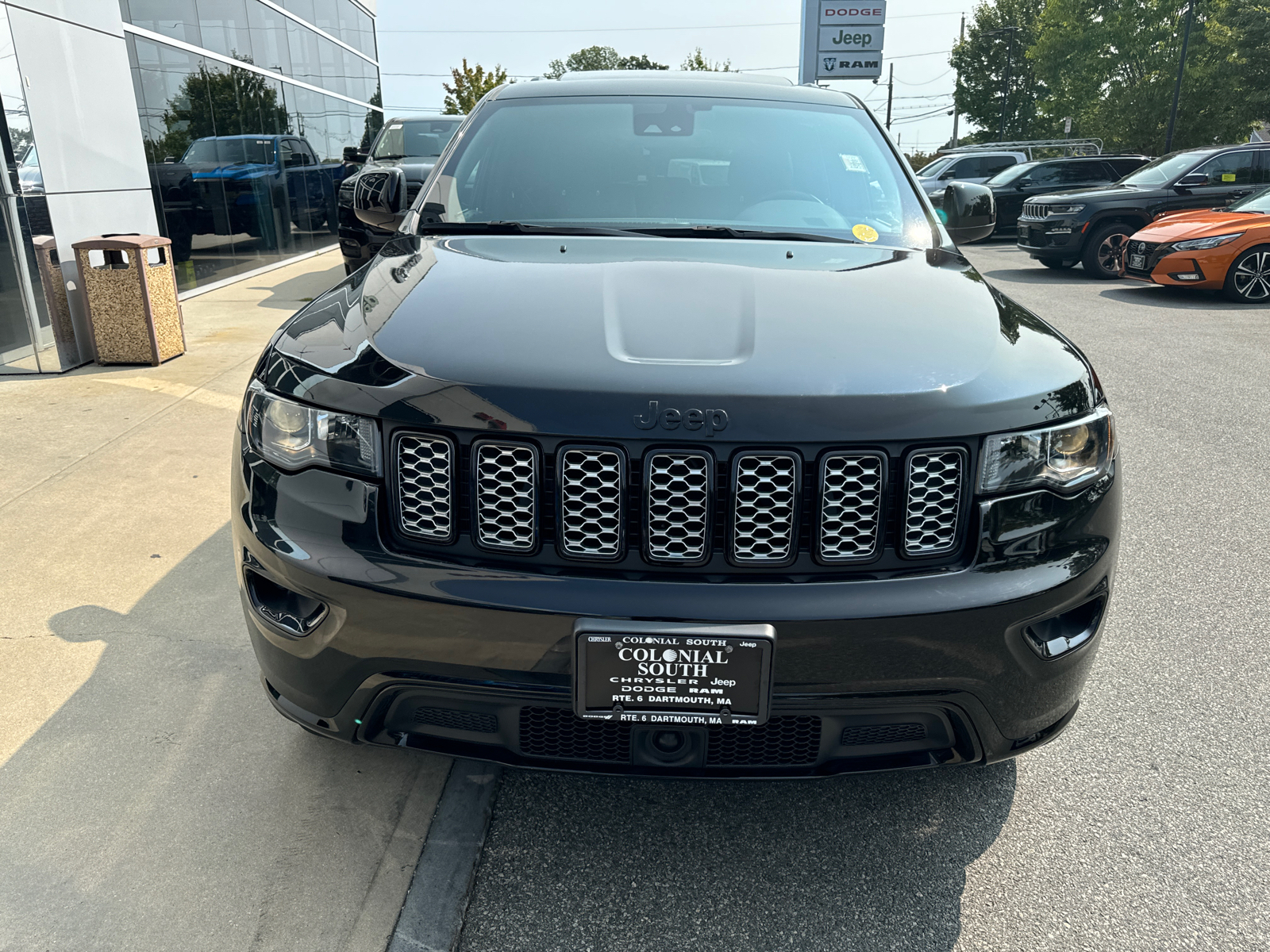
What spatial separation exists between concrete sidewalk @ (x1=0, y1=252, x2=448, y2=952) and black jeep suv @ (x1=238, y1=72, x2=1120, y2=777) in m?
0.39

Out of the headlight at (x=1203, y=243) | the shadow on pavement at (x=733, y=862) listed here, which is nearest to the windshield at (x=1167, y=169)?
the headlight at (x=1203, y=243)

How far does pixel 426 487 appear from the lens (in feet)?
6.02

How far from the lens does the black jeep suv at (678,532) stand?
175 centimetres

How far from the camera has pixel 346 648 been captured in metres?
1.85

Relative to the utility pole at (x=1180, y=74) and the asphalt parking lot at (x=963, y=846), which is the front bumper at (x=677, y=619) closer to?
the asphalt parking lot at (x=963, y=846)

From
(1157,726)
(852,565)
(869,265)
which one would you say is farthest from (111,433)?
(1157,726)

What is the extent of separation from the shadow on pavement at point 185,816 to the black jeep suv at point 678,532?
1.22 ft

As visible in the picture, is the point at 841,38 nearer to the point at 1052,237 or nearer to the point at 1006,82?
the point at 1006,82

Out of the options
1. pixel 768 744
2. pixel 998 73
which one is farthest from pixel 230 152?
pixel 998 73

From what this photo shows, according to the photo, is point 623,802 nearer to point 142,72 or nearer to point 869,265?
point 869,265

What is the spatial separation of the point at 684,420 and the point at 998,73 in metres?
68.9

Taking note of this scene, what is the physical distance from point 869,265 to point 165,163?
31.8 feet

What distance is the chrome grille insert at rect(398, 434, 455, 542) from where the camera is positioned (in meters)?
1.82

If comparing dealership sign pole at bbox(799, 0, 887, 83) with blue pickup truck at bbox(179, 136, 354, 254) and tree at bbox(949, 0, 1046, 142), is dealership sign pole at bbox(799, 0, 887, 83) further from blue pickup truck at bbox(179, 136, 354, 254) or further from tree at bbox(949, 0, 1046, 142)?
blue pickup truck at bbox(179, 136, 354, 254)
